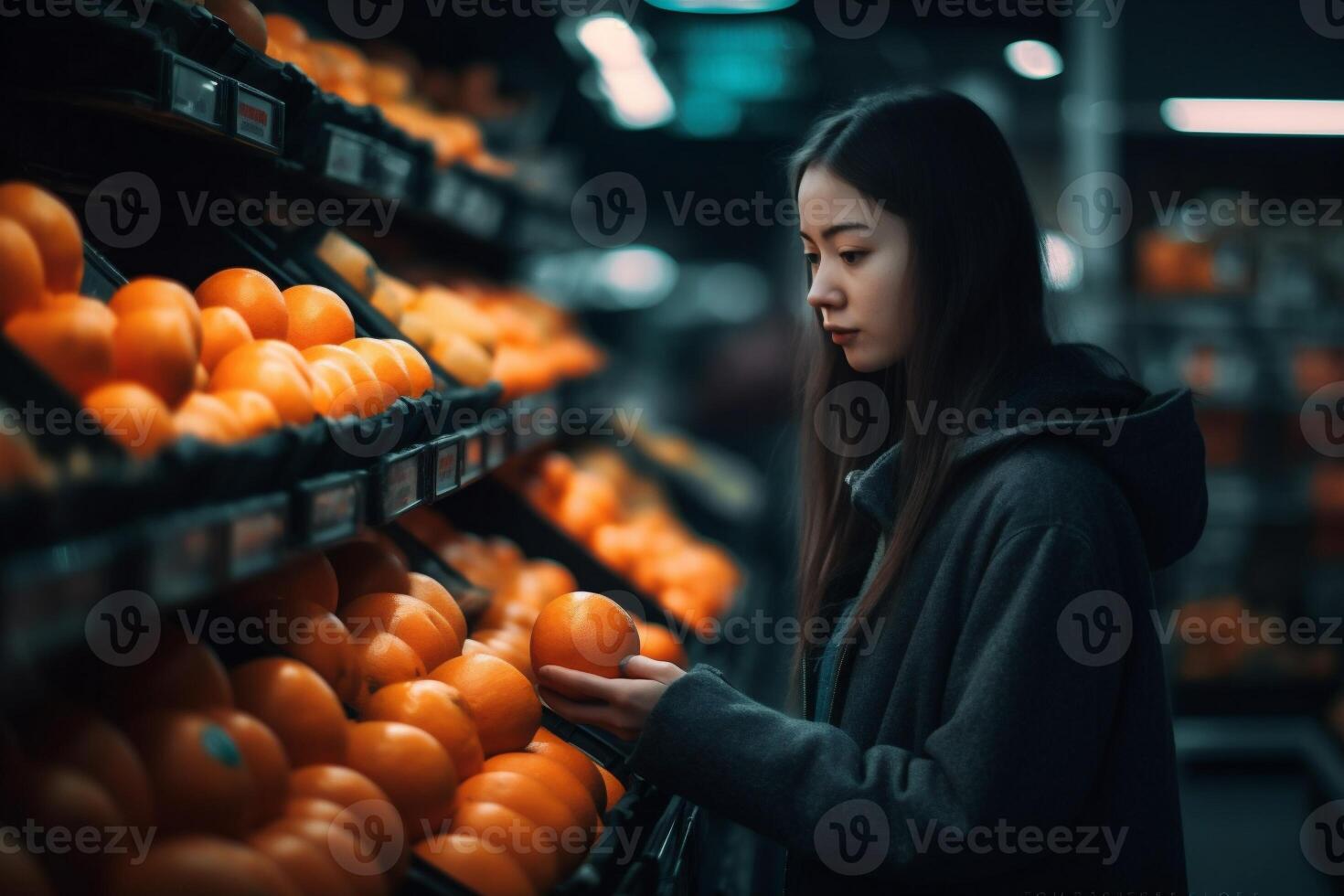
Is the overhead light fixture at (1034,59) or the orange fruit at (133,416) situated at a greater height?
the overhead light fixture at (1034,59)

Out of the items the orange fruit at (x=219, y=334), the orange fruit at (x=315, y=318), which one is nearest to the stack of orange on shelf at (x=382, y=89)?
the orange fruit at (x=315, y=318)

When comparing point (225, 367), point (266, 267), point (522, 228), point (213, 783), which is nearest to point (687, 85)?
point (522, 228)

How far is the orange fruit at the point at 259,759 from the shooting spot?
3.45 feet

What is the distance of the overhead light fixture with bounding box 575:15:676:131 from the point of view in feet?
9.73

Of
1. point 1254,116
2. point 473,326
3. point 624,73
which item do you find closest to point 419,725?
point 473,326

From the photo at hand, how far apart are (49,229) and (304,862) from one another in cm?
66

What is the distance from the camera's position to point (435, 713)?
1326 mm

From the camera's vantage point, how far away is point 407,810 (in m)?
1.23
